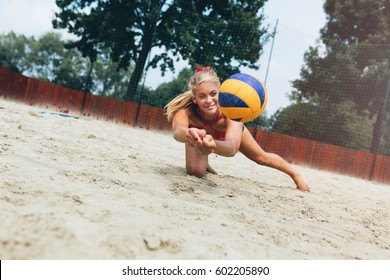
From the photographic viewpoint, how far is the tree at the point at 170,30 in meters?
15.5

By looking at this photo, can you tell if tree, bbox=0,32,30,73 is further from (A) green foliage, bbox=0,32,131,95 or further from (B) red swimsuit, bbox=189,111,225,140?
(B) red swimsuit, bbox=189,111,225,140

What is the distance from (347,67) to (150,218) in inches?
759

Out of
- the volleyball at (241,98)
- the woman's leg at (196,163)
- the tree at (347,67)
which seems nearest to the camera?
the volleyball at (241,98)

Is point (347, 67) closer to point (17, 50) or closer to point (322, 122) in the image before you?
point (322, 122)

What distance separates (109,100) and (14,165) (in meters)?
10.3

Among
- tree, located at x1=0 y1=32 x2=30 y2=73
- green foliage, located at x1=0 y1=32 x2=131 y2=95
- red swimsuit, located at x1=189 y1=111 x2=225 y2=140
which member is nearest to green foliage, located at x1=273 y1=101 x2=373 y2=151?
red swimsuit, located at x1=189 y1=111 x2=225 y2=140


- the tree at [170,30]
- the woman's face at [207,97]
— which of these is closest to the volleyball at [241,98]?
the woman's face at [207,97]

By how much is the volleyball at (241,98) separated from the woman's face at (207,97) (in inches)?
8.6

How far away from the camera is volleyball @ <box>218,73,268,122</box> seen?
288 centimetres

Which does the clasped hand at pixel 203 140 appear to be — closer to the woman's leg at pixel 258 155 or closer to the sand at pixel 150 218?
the sand at pixel 150 218

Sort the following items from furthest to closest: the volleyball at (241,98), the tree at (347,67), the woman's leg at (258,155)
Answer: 1. the tree at (347,67)
2. the woman's leg at (258,155)
3. the volleyball at (241,98)

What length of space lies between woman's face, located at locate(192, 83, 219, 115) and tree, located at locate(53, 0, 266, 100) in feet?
37.2

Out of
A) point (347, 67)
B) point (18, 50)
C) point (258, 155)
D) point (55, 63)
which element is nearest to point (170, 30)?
point (347, 67)

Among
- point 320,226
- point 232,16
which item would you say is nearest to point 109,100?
point 232,16
